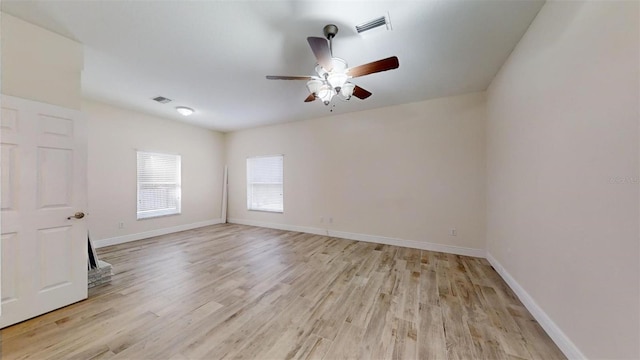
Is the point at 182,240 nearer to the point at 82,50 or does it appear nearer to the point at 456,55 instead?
the point at 82,50

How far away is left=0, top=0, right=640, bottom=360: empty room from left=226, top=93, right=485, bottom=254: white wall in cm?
4

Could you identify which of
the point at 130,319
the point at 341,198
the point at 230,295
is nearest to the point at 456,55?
the point at 341,198

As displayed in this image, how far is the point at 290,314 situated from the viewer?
6.75 feet

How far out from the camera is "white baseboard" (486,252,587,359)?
1.52m

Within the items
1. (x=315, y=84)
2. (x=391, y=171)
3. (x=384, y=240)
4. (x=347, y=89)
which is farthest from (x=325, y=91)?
(x=384, y=240)

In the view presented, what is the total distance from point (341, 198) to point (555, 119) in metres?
3.49

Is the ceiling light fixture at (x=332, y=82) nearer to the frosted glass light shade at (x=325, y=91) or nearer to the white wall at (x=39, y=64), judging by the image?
the frosted glass light shade at (x=325, y=91)

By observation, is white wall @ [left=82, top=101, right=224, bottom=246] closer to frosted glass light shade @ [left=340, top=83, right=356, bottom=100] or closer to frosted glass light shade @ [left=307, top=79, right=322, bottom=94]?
frosted glass light shade @ [left=307, top=79, right=322, bottom=94]

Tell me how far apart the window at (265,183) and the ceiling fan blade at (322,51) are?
3.77m

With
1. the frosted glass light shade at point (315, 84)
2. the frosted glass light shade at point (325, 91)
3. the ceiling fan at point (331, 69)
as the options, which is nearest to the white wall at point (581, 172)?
the ceiling fan at point (331, 69)

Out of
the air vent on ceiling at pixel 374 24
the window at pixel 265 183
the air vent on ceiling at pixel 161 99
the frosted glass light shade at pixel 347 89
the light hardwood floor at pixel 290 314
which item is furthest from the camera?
the window at pixel 265 183

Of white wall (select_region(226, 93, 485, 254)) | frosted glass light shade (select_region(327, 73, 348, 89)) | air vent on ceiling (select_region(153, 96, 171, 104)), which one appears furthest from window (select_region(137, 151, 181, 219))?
frosted glass light shade (select_region(327, 73, 348, 89))

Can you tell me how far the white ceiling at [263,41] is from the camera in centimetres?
185

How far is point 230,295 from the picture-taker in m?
2.38
